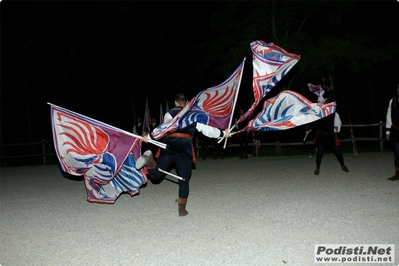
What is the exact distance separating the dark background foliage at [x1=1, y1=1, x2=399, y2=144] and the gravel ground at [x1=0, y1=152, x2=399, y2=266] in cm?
765

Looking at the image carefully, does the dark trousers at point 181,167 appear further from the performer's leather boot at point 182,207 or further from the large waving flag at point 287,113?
the large waving flag at point 287,113

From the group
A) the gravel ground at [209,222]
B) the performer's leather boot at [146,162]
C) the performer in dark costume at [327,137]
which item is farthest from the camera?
the performer in dark costume at [327,137]

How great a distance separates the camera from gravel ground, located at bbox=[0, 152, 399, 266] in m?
4.21

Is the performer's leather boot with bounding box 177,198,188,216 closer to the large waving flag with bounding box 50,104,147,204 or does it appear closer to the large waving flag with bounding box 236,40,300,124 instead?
the large waving flag with bounding box 50,104,147,204

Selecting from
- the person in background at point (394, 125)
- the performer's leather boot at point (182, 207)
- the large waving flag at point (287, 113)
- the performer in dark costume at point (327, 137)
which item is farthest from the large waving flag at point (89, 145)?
the person in background at point (394, 125)

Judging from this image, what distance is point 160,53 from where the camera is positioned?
25.8 metres

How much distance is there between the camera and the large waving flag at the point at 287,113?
645 centimetres

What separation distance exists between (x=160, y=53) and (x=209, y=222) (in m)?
21.8

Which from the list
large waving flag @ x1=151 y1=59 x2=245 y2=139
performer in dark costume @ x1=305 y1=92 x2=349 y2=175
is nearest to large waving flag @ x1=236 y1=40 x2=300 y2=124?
large waving flag @ x1=151 y1=59 x2=245 y2=139

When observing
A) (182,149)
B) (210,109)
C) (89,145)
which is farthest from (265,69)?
(89,145)

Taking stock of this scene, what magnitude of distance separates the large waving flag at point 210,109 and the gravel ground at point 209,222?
1.52 metres

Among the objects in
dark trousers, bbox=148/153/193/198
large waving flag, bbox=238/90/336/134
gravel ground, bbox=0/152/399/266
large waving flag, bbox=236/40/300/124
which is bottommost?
gravel ground, bbox=0/152/399/266

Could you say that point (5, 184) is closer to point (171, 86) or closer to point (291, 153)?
point (291, 153)

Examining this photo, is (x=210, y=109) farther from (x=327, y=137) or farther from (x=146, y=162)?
(x=327, y=137)
